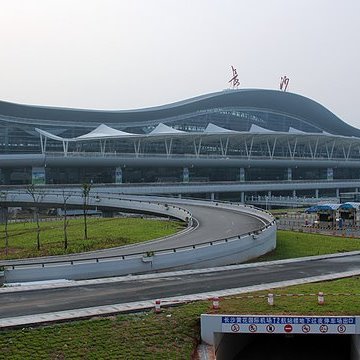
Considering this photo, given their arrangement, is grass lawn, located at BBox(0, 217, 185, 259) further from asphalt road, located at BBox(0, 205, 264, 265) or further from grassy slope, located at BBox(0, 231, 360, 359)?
grassy slope, located at BBox(0, 231, 360, 359)

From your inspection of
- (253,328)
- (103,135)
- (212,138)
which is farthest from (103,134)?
(253,328)

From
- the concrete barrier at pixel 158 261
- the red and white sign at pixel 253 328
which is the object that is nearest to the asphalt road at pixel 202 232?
the concrete barrier at pixel 158 261

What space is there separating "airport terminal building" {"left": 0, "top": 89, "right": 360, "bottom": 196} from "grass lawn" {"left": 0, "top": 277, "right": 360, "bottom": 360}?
203ft

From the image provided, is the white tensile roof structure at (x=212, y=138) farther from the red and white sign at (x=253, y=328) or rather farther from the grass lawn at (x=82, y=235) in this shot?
the red and white sign at (x=253, y=328)

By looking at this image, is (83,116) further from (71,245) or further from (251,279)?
(251,279)

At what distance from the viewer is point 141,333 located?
14797 mm

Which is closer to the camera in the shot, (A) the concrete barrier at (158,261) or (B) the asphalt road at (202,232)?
(A) the concrete barrier at (158,261)

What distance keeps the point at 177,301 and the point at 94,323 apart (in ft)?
10.7

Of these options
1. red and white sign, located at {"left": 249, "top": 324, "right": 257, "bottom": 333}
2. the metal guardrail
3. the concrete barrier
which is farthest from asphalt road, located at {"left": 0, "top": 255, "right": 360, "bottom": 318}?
red and white sign, located at {"left": 249, "top": 324, "right": 257, "bottom": 333}

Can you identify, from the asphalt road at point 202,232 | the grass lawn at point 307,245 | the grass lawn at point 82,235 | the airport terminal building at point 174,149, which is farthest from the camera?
A: the airport terminal building at point 174,149

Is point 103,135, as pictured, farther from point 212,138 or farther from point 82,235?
point 82,235

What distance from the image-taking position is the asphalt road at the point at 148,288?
57.3 feet

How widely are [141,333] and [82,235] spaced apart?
22.6 metres

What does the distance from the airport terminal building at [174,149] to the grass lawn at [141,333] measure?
6197 cm
